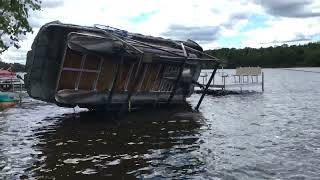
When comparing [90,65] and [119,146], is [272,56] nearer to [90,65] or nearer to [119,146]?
[90,65]

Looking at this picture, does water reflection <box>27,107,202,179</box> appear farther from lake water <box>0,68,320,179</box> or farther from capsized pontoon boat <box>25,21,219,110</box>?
capsized pontoon boat <box>25,21,219,110</box>

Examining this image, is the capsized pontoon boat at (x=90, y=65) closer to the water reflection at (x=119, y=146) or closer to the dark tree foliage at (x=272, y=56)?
the water reflection at (x=119, y=146)

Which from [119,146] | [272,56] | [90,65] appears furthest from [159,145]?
[272,56]

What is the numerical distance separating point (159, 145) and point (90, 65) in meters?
7.39

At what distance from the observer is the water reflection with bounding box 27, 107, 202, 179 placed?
543 inches

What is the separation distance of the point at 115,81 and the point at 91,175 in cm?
1051

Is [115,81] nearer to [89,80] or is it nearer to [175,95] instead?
[89,80]

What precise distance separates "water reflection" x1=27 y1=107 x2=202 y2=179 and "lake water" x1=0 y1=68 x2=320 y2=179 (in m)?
0.03

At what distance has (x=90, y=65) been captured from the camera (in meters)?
23.5

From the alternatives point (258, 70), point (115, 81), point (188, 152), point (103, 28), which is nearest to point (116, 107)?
point (115, 81)

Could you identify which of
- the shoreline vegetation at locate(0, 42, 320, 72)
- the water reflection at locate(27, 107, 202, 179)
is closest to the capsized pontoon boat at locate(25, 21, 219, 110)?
the water reflection at locate(27, 107, 202, 179)

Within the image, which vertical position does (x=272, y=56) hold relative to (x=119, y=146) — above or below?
above

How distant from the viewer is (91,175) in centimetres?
1311

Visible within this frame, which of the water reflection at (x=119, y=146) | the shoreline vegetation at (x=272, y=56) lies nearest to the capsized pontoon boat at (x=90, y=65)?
the water reflection at (x=119, y=146)
